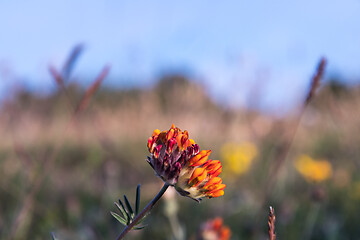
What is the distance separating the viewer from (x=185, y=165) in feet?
2.30

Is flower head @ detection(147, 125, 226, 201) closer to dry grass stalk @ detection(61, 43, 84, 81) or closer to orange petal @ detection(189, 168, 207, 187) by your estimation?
orange petal @ detection(189, 168, 207, 187)

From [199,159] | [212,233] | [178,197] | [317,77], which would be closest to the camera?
[199,159]

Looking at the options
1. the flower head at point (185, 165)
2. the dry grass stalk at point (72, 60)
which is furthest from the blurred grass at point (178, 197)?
the flower head at point (185, 165)

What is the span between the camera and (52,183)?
2.95 m

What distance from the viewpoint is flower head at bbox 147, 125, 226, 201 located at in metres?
0.68

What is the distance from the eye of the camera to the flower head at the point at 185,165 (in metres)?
0.68

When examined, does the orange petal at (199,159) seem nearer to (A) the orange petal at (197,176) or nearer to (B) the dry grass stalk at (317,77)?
(A) the orange petal at (197,176)

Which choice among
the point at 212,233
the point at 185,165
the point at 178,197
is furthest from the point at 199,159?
the point at 178,197

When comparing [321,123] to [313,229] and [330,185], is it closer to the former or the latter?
[330,185]

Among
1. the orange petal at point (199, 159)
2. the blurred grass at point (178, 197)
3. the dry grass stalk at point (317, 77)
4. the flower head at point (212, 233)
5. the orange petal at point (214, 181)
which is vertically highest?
the dry grass stalk at point (317, 77)

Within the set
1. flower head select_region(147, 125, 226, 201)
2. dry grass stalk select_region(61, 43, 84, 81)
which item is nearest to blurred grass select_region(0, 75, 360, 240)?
dry grass stalk select_region(61, 43, 84, 81)

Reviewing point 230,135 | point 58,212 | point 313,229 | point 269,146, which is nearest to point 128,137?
point 230,135

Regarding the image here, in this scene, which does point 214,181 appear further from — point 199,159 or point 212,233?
point 212,233

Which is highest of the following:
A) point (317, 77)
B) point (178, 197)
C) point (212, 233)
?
point (317, 77)
